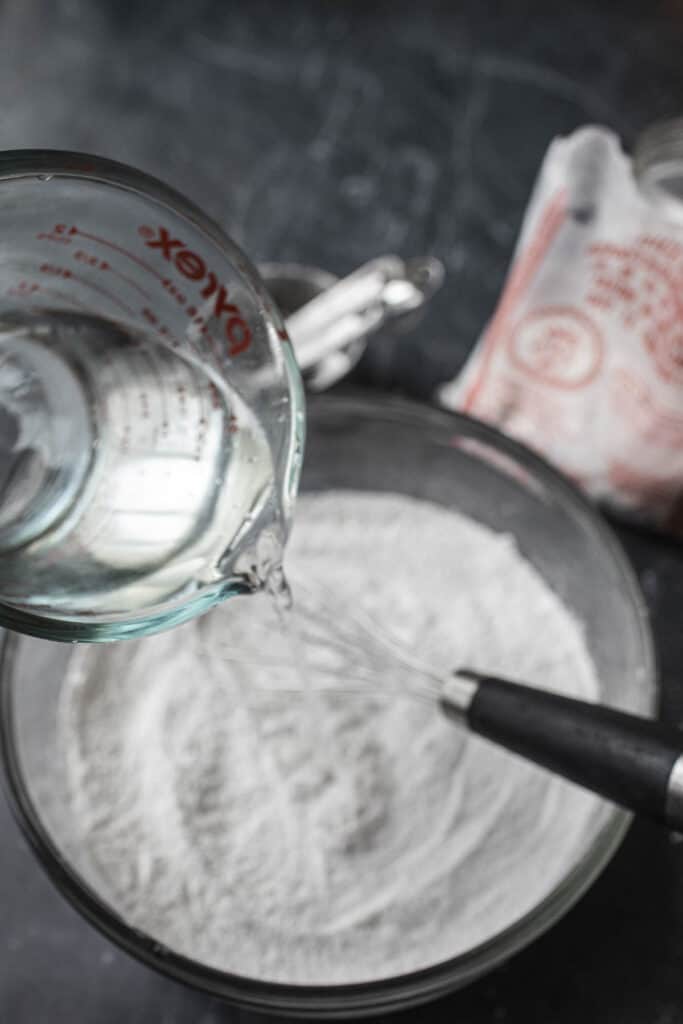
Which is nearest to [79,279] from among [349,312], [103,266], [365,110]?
[103,266]

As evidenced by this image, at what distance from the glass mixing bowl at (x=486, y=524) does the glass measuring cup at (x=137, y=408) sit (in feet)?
0.53

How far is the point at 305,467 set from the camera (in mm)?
910

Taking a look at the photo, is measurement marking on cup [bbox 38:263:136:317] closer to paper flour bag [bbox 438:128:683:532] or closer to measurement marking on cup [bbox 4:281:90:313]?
measurement marking on cup [bbox 4:281:90:313]

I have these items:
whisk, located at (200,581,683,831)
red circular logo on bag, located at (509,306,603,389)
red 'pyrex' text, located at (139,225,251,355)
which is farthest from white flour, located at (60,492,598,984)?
red 'pyrex' text, located at (139,225,251,355)

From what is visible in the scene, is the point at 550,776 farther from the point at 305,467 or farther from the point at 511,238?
the point at 511,238

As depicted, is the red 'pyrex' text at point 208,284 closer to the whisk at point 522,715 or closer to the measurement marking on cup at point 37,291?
the measurement marking on cup at point 37,291

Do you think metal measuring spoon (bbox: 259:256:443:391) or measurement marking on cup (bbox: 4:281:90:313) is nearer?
measurement marking on cup (bbox: 4:281:90:313)

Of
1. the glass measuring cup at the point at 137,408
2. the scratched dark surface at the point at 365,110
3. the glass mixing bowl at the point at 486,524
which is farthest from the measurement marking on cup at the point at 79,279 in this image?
the scratched dark surface at the point at 365,110

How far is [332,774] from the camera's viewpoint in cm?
78

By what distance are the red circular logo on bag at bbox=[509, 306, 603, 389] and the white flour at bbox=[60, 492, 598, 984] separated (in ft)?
0.39

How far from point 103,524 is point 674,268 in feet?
1.24

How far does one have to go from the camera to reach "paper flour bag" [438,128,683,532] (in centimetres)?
78

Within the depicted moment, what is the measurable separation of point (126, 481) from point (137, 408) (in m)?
0.04

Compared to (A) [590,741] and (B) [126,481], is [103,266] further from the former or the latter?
(A) [590,741]
